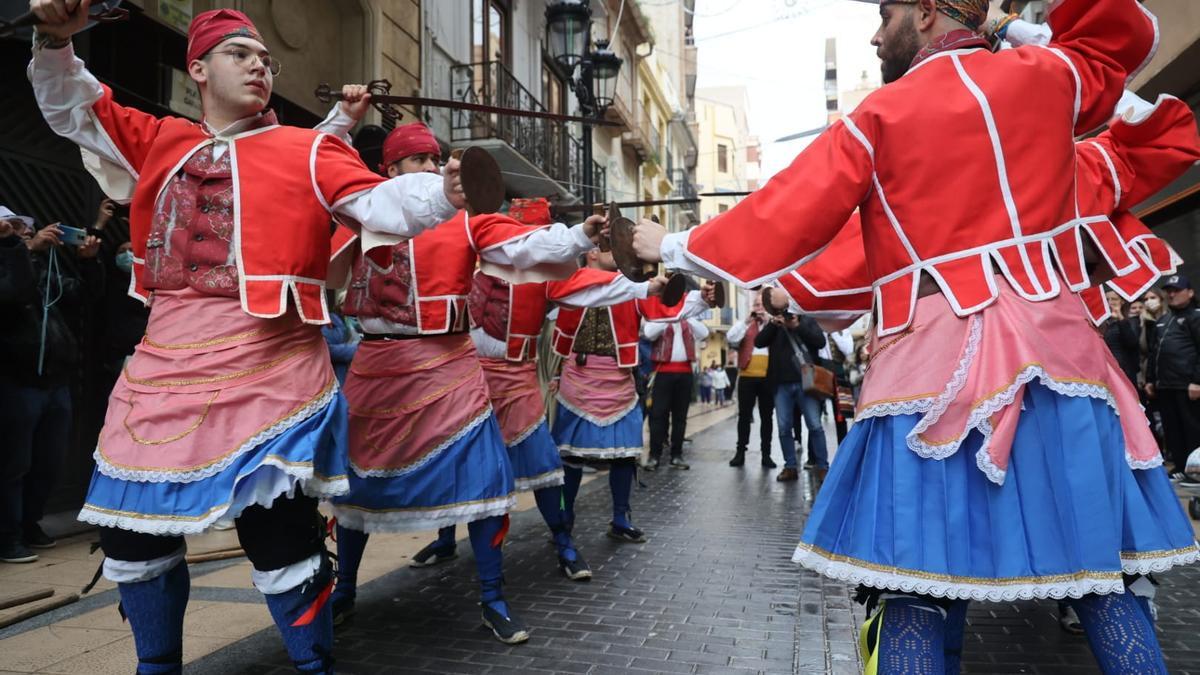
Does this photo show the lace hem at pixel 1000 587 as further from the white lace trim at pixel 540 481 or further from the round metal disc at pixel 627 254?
the white lace trim at pixel 540 481

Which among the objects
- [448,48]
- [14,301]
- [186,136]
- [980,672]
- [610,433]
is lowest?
[980,672]

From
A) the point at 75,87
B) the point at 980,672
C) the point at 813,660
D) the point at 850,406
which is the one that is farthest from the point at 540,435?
the point at 850,406

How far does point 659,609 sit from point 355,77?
7.31 metres

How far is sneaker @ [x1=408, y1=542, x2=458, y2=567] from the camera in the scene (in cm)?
536

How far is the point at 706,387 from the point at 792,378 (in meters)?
26.2

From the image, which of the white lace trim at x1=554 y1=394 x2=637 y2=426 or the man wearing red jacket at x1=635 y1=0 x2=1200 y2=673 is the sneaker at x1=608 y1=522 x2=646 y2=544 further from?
the man wearing red jacket at x1=635 y1=0 x2=1200 y2=673

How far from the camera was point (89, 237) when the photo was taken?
5684 millimetres

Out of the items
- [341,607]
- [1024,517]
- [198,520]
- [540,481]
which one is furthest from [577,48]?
[1024,517]

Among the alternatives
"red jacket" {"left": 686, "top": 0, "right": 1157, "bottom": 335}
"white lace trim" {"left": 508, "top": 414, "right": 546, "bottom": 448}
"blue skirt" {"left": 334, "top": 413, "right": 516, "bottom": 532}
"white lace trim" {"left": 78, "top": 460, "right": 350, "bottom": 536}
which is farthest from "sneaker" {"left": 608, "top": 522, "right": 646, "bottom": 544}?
"red jacket" {"left": 686, "top": 0, "right": 1157, "bottom": 335}

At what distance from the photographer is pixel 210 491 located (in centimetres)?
256

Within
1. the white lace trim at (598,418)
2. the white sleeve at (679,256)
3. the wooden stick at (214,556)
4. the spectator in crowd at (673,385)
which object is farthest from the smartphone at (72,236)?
Result: the spectator in crowd at (673,385)

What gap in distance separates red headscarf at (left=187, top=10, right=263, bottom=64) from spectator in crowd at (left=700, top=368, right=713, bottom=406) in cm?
3212

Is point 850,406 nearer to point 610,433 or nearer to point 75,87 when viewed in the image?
point 610,433

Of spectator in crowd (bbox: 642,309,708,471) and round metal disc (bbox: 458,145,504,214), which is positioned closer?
round metal disc (bbox: 458,145,504,214)
